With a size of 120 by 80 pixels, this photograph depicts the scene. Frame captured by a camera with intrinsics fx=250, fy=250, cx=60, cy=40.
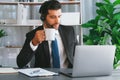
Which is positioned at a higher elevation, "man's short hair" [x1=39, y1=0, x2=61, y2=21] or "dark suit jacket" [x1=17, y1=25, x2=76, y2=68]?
"man's short hair" [x1=39, y1=0, x2=61, y2=21]

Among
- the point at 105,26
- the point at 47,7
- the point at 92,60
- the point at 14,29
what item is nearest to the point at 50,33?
the point at 92,60

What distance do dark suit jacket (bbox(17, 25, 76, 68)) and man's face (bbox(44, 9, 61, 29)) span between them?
0.60 feet

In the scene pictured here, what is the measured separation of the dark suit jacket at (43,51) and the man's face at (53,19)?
0.60 ft

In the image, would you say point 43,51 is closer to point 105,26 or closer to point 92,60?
point 92,60

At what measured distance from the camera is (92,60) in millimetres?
1513

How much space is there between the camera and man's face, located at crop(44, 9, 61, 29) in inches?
84.3

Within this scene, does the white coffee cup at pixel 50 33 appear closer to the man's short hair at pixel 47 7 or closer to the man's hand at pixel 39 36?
the man's hand at pixel 39 36

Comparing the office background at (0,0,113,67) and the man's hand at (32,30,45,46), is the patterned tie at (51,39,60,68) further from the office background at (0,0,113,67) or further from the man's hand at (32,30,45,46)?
the office background at (0,0,113,67)

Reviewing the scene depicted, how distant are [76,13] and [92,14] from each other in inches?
19.9

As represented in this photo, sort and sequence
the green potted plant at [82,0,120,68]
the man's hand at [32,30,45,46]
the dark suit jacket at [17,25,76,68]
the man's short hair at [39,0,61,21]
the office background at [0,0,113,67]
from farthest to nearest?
1. the office background at [0,0,113,67]
2. the green potted plant at [82,0,120,68]
3. the man's short hair at [39,0,61,21]
4. the dark suit jacket at [17,25,76,68]
5. the man's hand at [32,30,45,46]

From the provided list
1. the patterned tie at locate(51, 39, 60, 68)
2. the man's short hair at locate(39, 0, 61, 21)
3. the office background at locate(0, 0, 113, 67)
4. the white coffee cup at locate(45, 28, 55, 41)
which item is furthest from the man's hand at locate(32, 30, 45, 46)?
the office background at locate(0, 0, 113, 67)

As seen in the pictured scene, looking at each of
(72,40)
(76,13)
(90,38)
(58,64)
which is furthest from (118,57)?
(58,64)

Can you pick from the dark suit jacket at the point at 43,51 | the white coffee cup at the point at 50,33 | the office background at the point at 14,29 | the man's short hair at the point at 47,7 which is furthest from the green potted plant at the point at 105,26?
the white coffee cup at the point at 50,33

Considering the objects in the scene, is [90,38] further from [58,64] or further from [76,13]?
[58,64]
